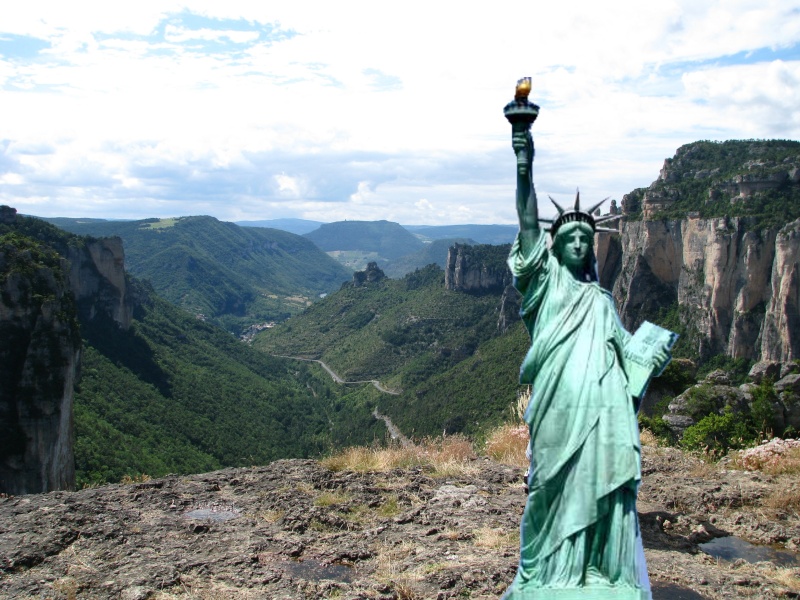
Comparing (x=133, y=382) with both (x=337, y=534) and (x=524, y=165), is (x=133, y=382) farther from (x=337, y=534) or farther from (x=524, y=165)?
(x=524, y=165)

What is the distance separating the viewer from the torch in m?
5.13

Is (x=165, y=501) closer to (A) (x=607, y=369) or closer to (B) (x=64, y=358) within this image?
(A) (x=607, y=369)

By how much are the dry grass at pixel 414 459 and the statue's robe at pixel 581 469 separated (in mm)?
5333

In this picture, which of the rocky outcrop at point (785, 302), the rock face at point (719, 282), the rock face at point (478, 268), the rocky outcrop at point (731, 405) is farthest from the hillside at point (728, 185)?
the rocky outcrop at point (731, 405)

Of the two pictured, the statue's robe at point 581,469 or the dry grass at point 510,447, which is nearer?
the statue's robe at point 581,469

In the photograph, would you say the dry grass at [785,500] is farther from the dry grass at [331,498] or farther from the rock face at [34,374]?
the rock face at [34,374]

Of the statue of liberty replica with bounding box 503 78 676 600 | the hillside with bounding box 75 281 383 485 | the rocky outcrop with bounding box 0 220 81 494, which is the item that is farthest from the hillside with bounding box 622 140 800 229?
the statue of liberty replica with bounding box 503 78 676 600

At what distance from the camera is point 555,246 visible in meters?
5.26

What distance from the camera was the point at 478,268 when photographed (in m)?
81.4

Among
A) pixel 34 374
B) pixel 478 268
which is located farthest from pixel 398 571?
pixel 478 268

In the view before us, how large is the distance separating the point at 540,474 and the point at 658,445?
808cm

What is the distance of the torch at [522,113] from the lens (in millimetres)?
5133

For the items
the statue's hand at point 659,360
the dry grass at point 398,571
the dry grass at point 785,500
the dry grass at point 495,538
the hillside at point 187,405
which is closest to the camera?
the statue's hand at point 659,360

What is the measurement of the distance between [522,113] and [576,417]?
2157mm
